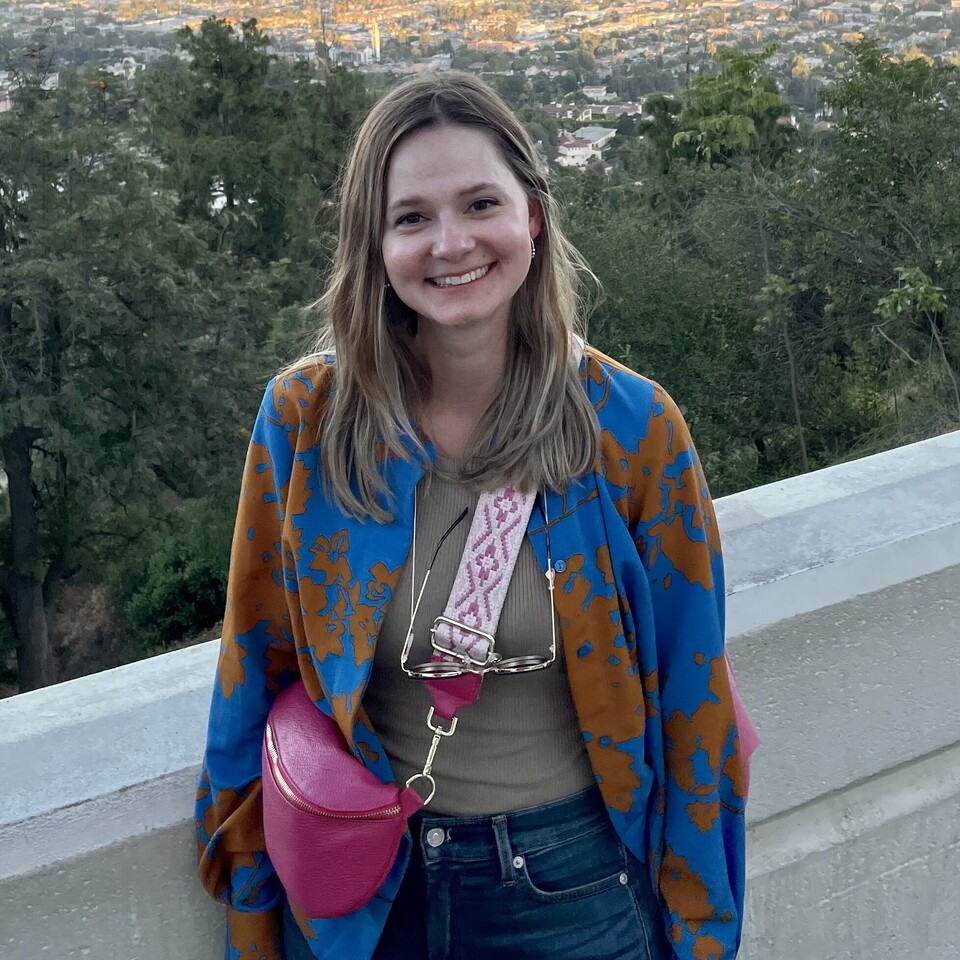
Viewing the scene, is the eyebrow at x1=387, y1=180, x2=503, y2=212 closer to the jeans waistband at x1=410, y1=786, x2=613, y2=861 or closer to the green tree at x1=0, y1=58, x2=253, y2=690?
the jeans waistband at x1=410, y1=786, x2=613, y2=861

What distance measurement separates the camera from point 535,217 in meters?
1.34

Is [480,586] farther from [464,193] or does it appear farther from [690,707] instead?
[464,193]

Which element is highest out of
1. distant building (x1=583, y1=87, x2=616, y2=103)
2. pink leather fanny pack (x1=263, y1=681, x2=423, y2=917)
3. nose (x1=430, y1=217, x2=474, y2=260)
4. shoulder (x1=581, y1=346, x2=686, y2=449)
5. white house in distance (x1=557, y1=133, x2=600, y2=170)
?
nose (x1=430, y1=217, x2=474, y2=260)

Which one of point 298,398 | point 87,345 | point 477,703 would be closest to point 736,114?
point 87,345

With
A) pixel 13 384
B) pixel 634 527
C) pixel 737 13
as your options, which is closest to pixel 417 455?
pixel 634 527

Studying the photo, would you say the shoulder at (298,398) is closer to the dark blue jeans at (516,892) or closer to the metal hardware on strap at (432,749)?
the metal hardware on strap at (432,749)

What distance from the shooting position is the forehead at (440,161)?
4.05 feet

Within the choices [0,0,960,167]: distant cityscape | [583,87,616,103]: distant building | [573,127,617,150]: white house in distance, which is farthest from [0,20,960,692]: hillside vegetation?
[583,87,616,103]: distant building

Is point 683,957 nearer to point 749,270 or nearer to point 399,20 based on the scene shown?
point 749,270

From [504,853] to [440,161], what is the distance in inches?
29.1

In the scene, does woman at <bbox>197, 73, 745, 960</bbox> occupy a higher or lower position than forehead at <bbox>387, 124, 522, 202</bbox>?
lower

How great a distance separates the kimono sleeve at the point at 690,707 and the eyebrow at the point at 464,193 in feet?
0.93

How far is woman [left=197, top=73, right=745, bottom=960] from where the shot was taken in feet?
4.00

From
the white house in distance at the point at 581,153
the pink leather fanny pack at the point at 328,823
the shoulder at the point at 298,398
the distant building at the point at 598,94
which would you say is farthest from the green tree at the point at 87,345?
the pink leather fanny pack at the point at 328,823
